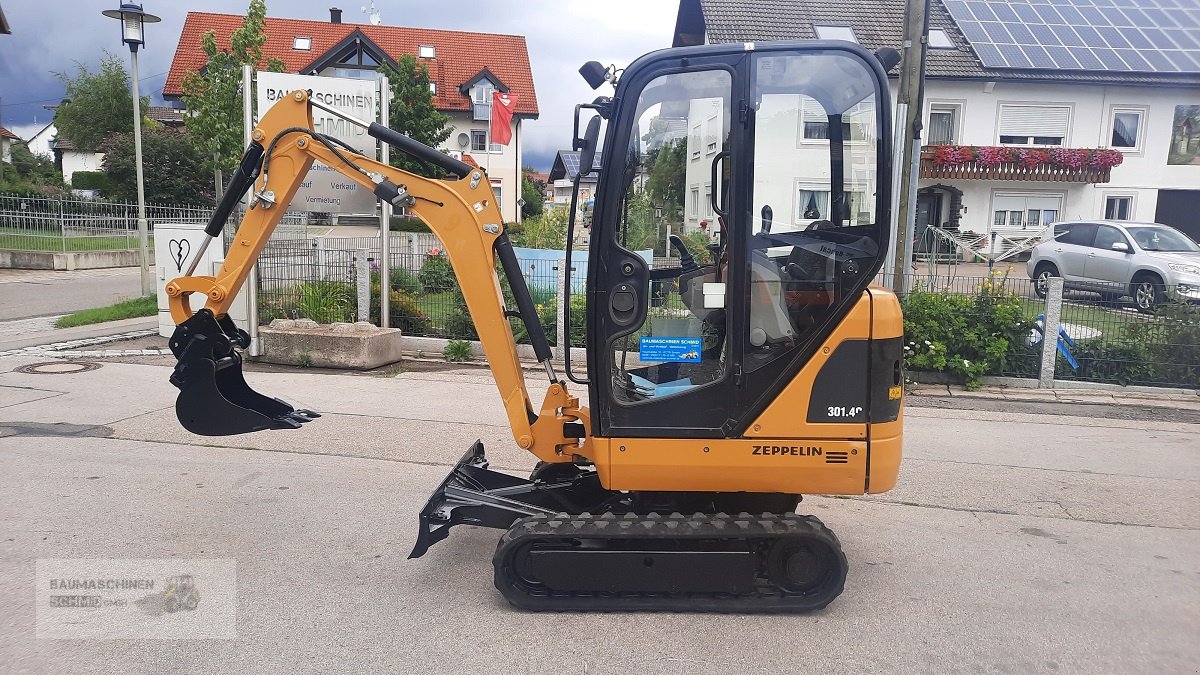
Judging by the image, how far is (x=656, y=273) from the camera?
4184 mm

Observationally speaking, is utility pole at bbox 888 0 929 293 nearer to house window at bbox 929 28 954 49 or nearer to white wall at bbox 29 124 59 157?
house window at bbox 929 28 954 49

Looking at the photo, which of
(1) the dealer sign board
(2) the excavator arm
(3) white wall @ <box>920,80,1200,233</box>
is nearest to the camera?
(2) the excavator arm

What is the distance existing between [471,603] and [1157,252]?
1562 cm

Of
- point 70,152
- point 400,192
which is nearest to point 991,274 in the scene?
point 400,192

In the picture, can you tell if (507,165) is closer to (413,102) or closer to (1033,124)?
(413,102)

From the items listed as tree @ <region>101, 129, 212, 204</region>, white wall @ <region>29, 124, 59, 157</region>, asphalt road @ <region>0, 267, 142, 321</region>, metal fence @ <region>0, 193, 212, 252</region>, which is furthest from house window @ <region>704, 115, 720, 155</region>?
white wall @ <region>29, 124, 59, 157</region>

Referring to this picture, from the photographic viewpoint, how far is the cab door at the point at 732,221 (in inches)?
155

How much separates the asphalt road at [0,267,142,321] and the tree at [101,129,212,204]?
43.6 ft

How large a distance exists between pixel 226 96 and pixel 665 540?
20256 millimetres

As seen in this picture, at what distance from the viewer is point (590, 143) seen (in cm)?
383

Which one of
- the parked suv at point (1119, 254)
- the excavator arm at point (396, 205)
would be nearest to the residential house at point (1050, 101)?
the parked suv at point (1119, 254)

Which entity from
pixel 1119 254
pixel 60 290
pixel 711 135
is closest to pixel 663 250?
pixel 711 135

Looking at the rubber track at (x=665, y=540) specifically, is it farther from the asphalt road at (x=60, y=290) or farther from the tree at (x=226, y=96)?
the tree at (x=226, y=96)

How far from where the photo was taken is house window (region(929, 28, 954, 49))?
1051 inches
